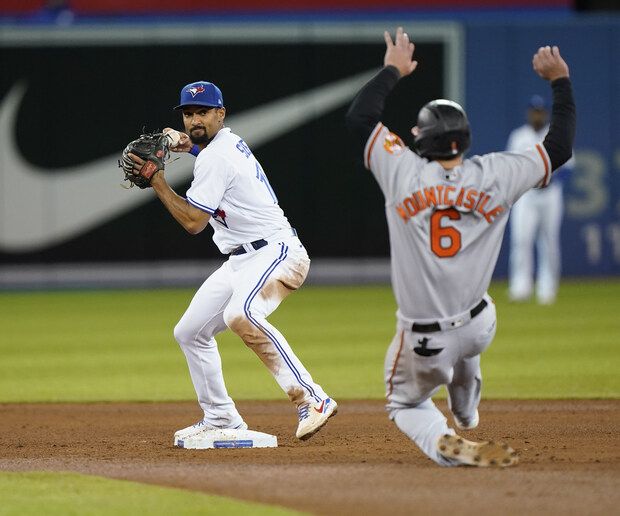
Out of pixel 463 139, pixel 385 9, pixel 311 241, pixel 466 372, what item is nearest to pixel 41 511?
pixel 466 372

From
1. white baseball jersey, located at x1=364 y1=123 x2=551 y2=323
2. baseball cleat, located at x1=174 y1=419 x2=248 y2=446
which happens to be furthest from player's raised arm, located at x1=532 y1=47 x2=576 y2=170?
baseball cleat, located at x1=174 y1=419 x2=248 y2=446

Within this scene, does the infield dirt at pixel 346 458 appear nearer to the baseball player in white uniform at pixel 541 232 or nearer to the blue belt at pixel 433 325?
the blue belt at pixel 433 325

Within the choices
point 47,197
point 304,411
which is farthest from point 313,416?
point 47,197

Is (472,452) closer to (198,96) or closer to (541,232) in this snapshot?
(198,96)

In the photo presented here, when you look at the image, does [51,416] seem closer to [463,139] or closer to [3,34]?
[463,139]

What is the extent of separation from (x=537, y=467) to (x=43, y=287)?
1314 cm

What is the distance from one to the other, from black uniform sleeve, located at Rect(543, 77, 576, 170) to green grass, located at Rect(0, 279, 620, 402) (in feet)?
12.6

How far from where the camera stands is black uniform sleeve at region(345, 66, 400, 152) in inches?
226

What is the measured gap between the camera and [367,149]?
226 inches

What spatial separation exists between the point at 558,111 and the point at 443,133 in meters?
0.53

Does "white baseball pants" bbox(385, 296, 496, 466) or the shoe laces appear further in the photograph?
the shoe laces

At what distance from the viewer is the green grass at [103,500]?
526cm

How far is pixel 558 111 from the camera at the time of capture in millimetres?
5875

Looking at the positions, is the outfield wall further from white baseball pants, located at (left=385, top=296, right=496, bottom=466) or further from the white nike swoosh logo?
white baseball pants, located at (left=385, top=296, right=496, bottom=466)
